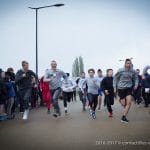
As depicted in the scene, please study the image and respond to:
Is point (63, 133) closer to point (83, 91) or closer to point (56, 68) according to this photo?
point (56, 68)

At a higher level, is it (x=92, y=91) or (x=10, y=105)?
(x=92, y=91)

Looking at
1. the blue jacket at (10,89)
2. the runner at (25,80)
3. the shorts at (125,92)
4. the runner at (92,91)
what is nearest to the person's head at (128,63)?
the shorts at (125,92)

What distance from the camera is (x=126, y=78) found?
38.7 ft

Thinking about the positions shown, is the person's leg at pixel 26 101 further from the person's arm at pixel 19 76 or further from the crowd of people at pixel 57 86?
the person's arm at pixel 19 76

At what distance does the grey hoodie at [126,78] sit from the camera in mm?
11781

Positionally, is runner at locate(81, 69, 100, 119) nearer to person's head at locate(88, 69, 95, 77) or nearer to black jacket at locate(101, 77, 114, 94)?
person's head at locate(88, 69, 95, 77)

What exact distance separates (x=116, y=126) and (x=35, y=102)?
386 inches

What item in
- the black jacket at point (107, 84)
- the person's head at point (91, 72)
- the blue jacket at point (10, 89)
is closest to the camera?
the blue jacket at point (10, 89)

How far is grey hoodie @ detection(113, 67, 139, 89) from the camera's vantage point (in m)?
11.8

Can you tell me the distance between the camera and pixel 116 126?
10430 millimetres

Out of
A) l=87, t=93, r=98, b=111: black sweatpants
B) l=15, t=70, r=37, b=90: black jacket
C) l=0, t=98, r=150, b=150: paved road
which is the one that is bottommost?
l=0, t=98, r=150, b=150: paved road

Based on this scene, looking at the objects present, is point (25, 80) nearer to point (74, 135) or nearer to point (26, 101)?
point (26, 101)

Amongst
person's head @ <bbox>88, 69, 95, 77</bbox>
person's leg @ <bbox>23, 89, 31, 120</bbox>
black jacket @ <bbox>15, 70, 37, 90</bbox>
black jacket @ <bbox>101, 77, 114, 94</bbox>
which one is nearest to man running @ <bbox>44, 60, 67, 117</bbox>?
black jacket @ <bbox>15, 70, 37, 90</bbox>

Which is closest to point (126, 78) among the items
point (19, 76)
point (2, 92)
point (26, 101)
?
point (26, 101)
